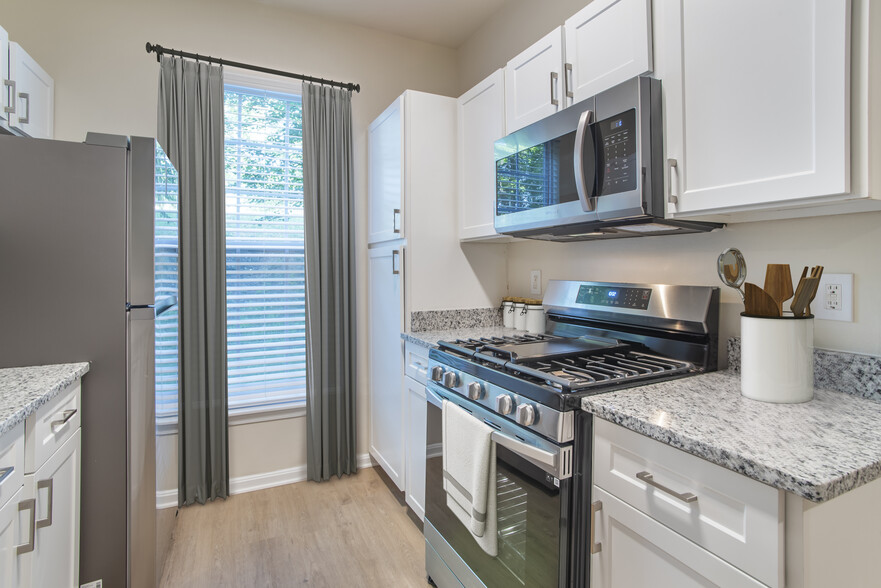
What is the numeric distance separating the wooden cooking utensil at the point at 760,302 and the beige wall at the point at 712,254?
27 centimetres

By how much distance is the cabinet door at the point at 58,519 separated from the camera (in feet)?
3.74

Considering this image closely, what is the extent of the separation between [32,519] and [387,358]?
5.40ft

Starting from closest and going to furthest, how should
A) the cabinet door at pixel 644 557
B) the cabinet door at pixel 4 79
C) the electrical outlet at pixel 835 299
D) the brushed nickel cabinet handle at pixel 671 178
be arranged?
the cabinet door at pixel 644 557
the electrical outlet at pixel 835 299
the brushed nickel cabinet handle at pixel 671 178
the cabinet door at pixel 4 79

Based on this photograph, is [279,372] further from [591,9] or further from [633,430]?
[591,9]

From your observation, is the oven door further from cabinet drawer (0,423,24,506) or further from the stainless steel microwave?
cabinet drawer (0,423,24,506)

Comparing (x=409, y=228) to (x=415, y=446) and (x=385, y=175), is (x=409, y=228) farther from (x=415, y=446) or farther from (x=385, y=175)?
(x=415, y=446)

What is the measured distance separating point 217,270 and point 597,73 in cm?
208

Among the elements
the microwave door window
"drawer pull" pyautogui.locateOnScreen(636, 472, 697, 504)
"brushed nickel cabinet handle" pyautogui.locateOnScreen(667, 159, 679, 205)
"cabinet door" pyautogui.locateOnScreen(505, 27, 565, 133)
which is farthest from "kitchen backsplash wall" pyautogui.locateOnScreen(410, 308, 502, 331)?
"drawer pull" pyautogui.locateOnScreen(636, 472, 697, 504)

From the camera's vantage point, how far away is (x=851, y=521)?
0.81 meters

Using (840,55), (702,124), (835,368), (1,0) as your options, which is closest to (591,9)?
(702,124)

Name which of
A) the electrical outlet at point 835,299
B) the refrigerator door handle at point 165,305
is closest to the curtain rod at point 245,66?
the refrigerator door handle at point 165,305

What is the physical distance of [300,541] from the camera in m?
2.14

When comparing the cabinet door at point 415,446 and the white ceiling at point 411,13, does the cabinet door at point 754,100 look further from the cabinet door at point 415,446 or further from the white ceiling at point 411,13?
the white ceiling at point 411,13

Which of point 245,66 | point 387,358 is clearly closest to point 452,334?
point 387,358
